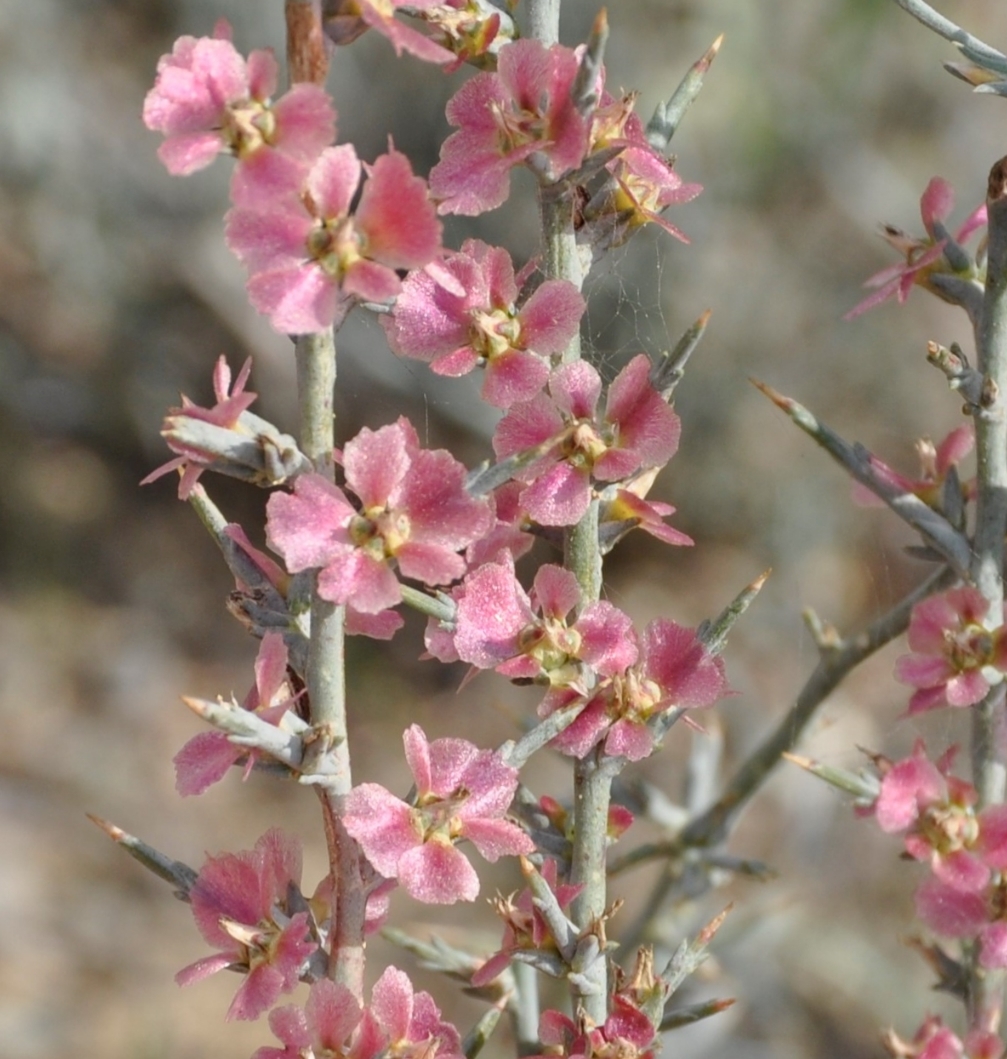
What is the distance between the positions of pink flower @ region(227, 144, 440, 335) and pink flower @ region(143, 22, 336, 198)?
0.07 feet

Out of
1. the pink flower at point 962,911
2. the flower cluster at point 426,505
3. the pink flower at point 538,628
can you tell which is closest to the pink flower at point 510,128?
the flower cluster at point 426,505

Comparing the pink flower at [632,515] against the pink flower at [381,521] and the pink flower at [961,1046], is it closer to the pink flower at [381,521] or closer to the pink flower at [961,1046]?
the pink flower at [381,521]

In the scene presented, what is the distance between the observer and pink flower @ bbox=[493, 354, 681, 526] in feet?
2.41

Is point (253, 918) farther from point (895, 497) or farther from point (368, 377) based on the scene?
point (368, 377)

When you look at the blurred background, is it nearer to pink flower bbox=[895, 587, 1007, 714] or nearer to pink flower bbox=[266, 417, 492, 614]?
pink flower bbox=[895, 587, 1007, 714]

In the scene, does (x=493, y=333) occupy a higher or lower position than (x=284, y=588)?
higher

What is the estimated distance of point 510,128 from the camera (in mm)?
726

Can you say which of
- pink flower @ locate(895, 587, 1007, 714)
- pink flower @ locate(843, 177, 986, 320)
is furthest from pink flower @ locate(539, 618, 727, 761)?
pink flower @ locate(843, 177, 986, 320)

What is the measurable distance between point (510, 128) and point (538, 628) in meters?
0.30

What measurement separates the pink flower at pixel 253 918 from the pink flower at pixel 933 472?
1.80ft

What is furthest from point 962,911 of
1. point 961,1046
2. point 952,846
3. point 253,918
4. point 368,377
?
point 368,377

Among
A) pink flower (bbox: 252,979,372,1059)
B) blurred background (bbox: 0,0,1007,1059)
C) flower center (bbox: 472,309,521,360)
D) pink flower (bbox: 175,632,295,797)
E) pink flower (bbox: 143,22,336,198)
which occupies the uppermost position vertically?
pink flower (bbox: 143,22,336,198)

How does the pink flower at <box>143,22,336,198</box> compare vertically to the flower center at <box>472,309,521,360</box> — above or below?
above

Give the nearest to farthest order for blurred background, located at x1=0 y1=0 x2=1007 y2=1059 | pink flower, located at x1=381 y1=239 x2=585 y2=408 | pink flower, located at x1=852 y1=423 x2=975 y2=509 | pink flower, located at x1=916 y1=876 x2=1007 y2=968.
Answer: pink flower, located at x1=381 y1=239 x2=585 y2=408 → pink flower, located at x1=916 y1=876 x2=1007 y2=968 → pink flower, located at x1=852 y1=423 x2=975 y2=509 → blurred background, located at x1=0 y1=0 x2=1007 y2=1059
